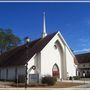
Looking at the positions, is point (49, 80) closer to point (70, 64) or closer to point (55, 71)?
point (55, 71)

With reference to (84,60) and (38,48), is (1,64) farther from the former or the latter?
(84,60)

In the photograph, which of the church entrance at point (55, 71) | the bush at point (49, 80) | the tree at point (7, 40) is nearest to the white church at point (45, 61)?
the church entrance at point (55, 71)

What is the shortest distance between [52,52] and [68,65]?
4504mm

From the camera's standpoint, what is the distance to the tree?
337 feet

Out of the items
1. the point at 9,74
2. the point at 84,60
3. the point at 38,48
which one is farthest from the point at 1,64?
the point at 84,60

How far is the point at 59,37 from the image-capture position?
57.8 metres

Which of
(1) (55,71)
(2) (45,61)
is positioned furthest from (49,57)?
(1) (55,71)

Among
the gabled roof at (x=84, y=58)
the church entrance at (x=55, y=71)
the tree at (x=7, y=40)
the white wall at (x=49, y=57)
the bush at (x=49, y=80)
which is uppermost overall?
the tree at (x=7, y=40)

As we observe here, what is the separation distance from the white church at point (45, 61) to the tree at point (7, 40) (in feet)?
130

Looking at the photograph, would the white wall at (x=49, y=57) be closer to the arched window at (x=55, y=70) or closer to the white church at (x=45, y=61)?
the white church at (x=45, y=61)

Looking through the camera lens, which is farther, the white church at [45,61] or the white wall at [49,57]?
the white wall at [49,57]

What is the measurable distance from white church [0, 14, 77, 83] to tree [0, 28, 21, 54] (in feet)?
130

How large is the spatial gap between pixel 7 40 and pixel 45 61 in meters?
50.4

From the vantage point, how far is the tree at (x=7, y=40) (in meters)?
103
